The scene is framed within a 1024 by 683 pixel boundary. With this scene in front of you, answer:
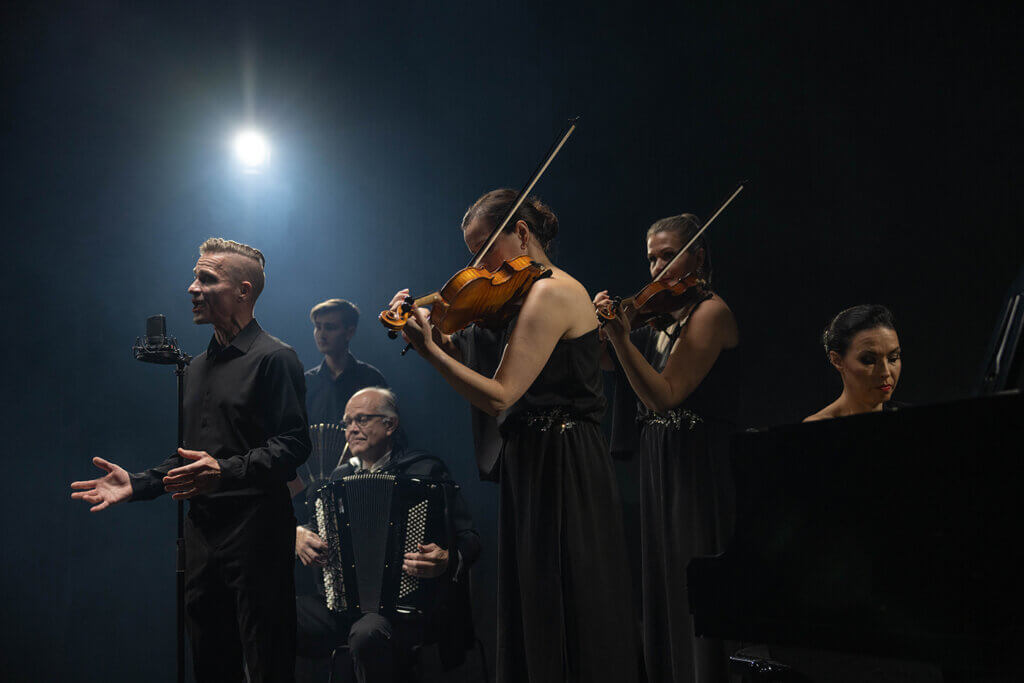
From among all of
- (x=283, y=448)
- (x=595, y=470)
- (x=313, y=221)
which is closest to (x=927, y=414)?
(x=595, y=470)

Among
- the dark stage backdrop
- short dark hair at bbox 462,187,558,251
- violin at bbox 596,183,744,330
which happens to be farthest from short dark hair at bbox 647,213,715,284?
short dark hair at bbox 462,187,558,251

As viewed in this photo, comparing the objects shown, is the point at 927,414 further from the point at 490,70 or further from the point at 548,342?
the point at 490,70

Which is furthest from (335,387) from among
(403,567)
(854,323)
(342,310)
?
(854,323)

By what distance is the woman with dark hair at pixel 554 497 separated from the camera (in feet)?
6.59

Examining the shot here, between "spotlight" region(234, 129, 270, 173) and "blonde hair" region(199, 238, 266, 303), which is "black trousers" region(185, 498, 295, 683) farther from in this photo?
"spotlight" region(234, 129, 270, 173)

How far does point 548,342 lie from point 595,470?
1.24 feet

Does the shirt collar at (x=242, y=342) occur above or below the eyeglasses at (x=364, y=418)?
above

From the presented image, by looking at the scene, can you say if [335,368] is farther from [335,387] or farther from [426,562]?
[426,562]

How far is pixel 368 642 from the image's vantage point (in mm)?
3330

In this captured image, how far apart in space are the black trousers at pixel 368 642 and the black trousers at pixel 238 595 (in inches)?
32.3

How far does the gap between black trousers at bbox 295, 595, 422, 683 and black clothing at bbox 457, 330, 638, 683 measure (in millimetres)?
1451

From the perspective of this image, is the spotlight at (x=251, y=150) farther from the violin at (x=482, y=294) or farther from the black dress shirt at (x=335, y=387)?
the violin at (x=482, y=294)

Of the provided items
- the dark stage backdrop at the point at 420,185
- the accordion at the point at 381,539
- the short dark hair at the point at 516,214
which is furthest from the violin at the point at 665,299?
the accordion at the point at 381,539

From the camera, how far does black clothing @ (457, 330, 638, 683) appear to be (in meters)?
2.01
